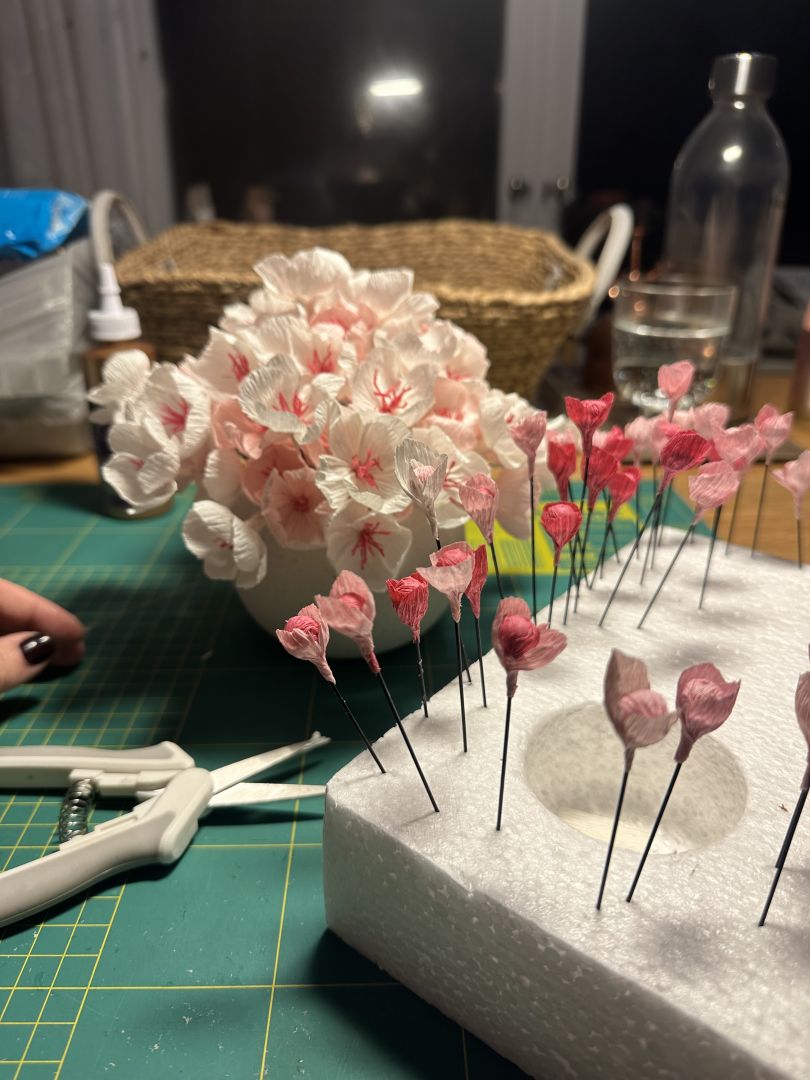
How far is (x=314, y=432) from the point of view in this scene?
1.49ft

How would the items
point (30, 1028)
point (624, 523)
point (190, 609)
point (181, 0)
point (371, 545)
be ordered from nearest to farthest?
point (30, 1028) → point (371, 545) → point (190, 609) → point (624, 523) → point (181, 0)

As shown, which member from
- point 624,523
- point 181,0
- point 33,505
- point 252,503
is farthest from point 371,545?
point 181,0

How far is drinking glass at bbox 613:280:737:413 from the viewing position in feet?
3.12

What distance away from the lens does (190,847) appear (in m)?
0.46

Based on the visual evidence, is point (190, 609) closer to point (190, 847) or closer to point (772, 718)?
point (190, 847)

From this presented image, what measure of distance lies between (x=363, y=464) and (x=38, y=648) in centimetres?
28

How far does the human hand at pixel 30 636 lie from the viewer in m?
0.56

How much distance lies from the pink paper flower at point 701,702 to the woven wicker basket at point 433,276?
0.67 metres

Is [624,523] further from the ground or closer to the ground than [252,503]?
closer to the ground

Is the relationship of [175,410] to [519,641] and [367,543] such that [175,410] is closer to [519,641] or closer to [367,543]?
[367,543]

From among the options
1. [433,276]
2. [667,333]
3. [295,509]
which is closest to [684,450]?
[295,509]

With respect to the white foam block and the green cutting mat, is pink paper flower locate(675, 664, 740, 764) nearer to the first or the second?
the white foam block

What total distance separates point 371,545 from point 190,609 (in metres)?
0.27

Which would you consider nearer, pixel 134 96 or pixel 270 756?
pixel 270 756
